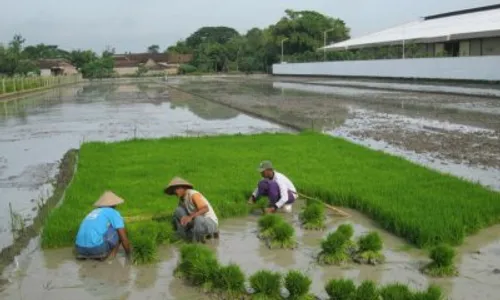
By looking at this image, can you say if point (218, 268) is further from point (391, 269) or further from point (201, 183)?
point (201, 183)

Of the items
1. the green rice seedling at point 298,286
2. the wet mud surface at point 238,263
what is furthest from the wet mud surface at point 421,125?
the green rice seedling at point 298,286

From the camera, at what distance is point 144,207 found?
7609 millimetres

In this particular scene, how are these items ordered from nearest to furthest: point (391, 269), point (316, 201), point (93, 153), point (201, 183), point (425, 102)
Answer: point (391, 269)
point (316, 201)
point (201, 183)
point (93, 153)
point (425, 102)

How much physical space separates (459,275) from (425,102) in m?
19.0

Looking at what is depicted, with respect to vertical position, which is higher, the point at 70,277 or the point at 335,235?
the point at 335,235

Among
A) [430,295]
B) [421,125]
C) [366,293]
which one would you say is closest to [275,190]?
[366,293]

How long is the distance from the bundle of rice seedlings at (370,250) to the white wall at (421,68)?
2607 cm

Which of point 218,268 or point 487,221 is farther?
point 487,221

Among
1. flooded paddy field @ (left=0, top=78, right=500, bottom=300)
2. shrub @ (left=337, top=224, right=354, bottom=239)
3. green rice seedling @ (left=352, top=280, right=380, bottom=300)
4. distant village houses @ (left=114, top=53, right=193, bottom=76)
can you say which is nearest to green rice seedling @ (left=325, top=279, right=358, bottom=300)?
green rice seedling @ (left=352, top=280, right=380, bottom=300)

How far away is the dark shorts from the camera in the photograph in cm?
581

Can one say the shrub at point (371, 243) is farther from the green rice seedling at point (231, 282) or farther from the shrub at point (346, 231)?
the green rice seedling at point (231, 282)

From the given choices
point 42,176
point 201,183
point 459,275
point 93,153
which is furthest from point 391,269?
point 93,153

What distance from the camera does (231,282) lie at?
484 cm

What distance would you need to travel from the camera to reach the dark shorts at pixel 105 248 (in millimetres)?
5812
